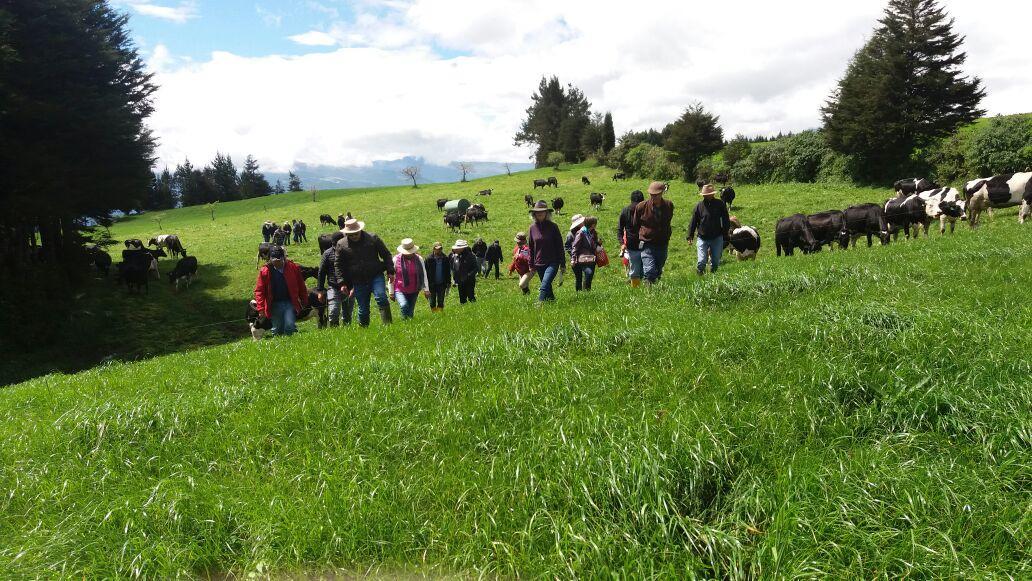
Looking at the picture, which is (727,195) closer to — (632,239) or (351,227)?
(632,239)

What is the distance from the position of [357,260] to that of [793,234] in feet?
53.3

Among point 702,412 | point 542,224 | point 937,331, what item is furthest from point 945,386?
point 542,224

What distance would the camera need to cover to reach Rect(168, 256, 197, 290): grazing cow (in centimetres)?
2278

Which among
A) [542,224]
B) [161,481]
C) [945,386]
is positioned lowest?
[161,481]

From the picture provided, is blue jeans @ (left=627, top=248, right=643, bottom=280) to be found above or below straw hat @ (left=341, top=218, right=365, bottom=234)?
below

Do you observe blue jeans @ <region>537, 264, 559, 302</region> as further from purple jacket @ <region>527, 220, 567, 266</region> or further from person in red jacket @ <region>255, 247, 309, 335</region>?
Answer: person in red jacket @ <region>255, 247, 309, 335</region>

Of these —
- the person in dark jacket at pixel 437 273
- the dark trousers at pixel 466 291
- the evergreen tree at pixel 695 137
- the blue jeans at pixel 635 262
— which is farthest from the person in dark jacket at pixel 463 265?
the evergreen tree at pixel 695 137

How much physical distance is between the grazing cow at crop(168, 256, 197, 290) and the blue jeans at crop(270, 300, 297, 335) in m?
15.5

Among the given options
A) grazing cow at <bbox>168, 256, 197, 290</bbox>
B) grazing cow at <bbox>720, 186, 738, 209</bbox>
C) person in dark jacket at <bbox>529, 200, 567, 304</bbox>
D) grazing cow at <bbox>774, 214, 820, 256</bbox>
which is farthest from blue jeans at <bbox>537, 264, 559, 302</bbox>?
grazing cow at <bbox>168, 256, 197, 290</bbox>

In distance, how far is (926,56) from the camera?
111ft

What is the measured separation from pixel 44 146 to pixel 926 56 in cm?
4763

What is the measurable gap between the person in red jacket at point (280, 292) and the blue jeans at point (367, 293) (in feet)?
5.32

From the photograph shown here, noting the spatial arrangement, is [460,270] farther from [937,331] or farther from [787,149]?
[787,149]

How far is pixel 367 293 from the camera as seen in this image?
10273 mm
